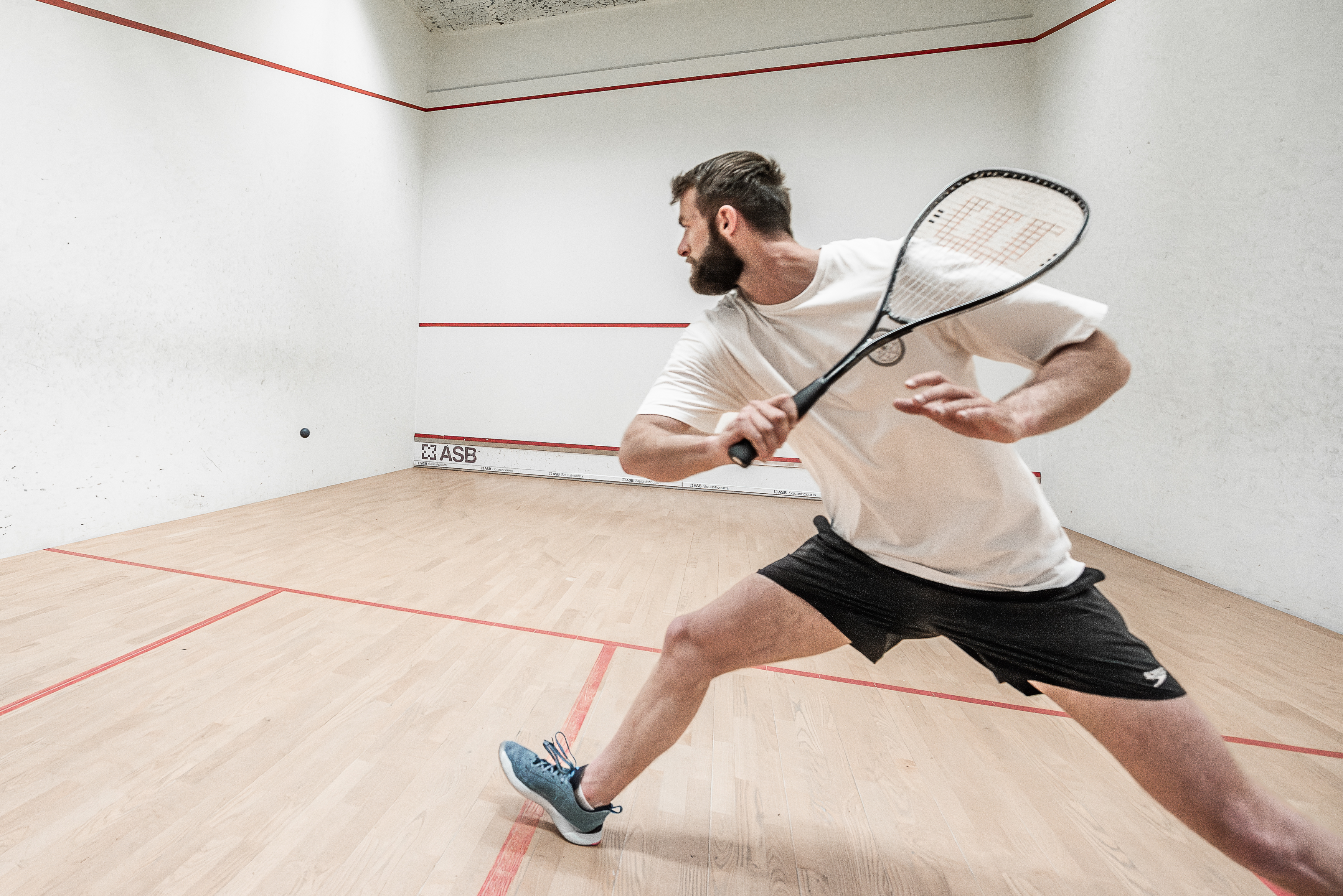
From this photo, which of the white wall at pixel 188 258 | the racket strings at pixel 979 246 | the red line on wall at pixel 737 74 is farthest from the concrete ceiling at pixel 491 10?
the racket strings at pixel 979 246

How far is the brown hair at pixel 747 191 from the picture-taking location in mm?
1044

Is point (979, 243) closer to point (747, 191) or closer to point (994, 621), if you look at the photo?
point (747, 191)

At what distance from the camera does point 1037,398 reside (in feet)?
2.44

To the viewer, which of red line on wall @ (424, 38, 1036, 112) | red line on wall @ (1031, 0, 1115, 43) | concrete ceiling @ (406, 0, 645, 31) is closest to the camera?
red line on wall @ (1031, 0, 1115, 43)

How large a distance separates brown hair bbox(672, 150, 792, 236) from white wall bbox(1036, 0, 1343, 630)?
8.55ft

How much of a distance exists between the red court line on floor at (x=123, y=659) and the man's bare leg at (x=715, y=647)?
60.7 inches

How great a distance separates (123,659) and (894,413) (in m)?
2.14

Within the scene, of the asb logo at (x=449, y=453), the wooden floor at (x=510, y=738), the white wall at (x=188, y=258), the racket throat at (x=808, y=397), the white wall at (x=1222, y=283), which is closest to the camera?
the racket throat at (x=808, y=397)

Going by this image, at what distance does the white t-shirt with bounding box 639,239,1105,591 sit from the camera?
85cm

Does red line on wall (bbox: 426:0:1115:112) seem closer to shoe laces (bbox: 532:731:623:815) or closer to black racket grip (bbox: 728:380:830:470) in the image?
black racket grip (bbox: 728:380:830:470)

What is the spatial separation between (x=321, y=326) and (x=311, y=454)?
91cm

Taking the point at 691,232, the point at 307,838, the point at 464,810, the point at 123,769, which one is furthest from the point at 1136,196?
the point at 123,769

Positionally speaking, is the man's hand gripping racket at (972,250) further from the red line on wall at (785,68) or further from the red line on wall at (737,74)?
the red line on wall at (737,74)

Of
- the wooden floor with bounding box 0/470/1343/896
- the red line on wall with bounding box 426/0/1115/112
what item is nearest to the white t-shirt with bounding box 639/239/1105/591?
the wooden floor with bounding box 0/470/1343/896
